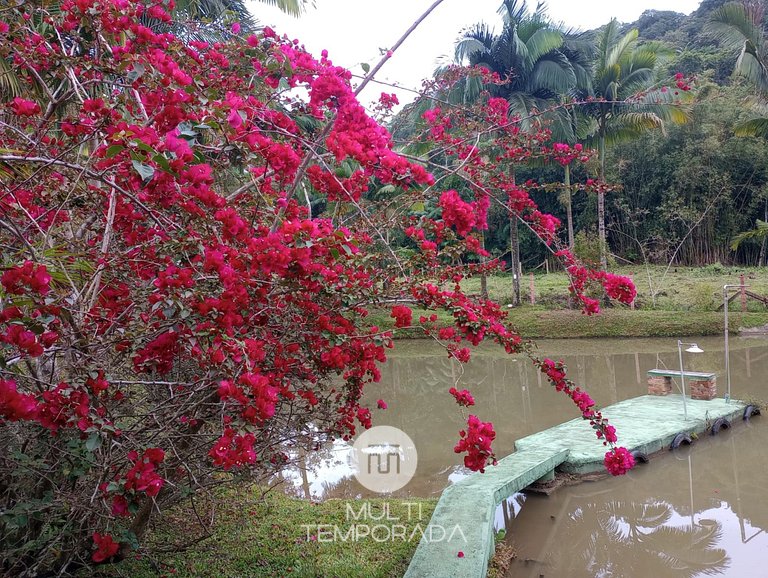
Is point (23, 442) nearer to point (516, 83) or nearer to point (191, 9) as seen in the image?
point (191, 9)

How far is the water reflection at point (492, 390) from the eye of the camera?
5.51m

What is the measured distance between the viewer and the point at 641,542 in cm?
402

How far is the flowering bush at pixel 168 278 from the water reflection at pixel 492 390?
2.10 m

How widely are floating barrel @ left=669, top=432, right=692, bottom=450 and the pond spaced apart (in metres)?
0.09

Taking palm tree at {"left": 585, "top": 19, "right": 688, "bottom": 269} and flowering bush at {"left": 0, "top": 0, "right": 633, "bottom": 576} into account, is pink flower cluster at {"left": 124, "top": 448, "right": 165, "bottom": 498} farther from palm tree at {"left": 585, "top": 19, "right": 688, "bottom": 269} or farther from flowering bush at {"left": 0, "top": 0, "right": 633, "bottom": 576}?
palm tree at {"left": 585, "top": 19, "right": 688, "bottom": 269}

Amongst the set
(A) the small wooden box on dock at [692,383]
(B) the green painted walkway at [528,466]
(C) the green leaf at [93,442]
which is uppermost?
(C) the green leaf at [93,442]

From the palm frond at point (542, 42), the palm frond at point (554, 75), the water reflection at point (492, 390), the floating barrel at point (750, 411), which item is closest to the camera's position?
the water reflection at point (492, 390)

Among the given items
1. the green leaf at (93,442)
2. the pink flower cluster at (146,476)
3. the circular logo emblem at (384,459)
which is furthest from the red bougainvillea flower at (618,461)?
the circular logo emblem at (384,459)

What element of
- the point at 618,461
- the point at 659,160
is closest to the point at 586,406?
the point at 618,461

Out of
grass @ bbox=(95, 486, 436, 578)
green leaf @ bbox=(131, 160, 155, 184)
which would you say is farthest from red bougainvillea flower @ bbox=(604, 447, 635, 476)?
green leaf @ bbox=(131, 160, 155, 184)

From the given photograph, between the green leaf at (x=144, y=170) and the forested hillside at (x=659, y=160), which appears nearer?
the green leaf at (x=144, y=170)

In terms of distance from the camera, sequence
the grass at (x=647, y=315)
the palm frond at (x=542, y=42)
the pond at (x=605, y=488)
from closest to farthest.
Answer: the pond at (x=605, y=488) < the grass at (x=647, y=315) < the palm frond at (x=542, y=42)

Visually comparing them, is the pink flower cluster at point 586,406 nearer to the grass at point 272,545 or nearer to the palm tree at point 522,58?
the grass at point 272,545

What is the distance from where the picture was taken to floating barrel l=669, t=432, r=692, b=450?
18.3ft
